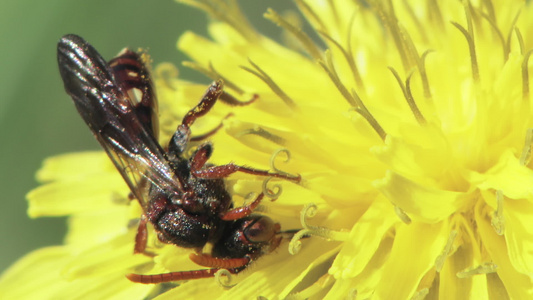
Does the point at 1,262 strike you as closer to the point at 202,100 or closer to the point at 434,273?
the point at 202,100

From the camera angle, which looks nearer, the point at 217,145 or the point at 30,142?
the point at 217,145

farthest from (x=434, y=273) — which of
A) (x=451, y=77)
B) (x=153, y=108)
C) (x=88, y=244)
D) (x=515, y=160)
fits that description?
(x=88, y=244)

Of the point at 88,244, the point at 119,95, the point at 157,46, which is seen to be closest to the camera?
the point at 119,95

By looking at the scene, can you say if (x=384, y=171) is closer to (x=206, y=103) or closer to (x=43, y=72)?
(x=206, y=103)

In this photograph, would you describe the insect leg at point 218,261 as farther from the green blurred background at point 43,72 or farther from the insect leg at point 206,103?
the green blurred background at point 43,72

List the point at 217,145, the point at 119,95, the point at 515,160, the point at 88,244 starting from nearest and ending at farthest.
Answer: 1. the point at 515,160
2. the point at 119,95
3. the point at 217,145
4. the point at 88,244

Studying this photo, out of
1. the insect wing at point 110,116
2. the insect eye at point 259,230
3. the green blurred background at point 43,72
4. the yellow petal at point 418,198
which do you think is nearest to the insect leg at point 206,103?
the insect wing at point 110,116

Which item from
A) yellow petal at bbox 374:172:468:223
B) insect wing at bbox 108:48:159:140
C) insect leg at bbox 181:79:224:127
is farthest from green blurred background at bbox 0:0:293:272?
yellow petal at bbox 374:172:468:223

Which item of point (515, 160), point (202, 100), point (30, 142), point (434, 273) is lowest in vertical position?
point (434, 273)
